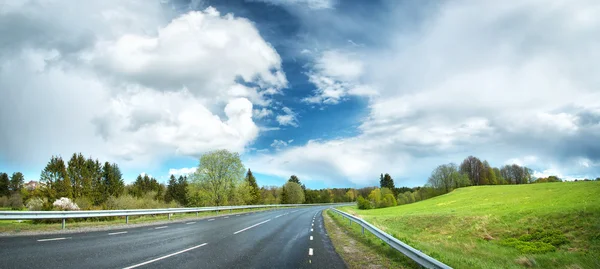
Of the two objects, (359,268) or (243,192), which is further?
(243,192)

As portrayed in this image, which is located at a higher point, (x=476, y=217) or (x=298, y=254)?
(x=298, y=254)

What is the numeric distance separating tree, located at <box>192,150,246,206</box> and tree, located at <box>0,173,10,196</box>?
3073 inches

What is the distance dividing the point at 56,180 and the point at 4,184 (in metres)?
54.1

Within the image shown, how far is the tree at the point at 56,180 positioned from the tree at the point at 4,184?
4940 cm

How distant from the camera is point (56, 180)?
59.1 metres

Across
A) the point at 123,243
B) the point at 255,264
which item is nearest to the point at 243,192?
the point at 123,243

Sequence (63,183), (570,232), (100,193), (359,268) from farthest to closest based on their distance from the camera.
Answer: (100,193)
(63,183)
(570,232)
(359,268)

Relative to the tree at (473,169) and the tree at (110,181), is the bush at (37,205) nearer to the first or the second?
the tree at (110,181)

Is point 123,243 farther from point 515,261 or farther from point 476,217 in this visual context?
point 476,217

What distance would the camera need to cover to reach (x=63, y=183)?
59531mm

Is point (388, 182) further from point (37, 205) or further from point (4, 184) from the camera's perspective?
point (4, 184)

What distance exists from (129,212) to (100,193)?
62782 millimetres

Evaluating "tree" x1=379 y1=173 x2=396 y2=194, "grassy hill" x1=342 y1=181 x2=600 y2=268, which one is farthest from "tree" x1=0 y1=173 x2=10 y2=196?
"tree" x1=379 y1=173 x2=396 y2=194

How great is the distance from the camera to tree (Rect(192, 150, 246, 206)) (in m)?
55.0
